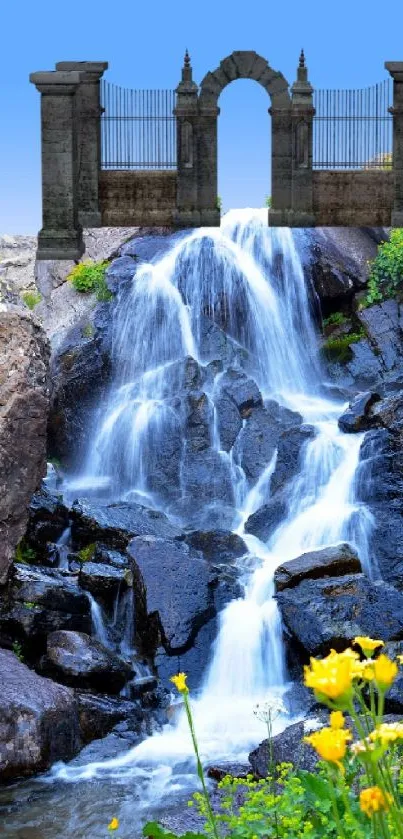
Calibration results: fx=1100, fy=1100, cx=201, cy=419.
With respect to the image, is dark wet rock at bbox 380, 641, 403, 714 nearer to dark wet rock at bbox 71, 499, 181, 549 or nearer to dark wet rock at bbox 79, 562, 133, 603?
dark wet rock at bbox 79, 562, 133, 603

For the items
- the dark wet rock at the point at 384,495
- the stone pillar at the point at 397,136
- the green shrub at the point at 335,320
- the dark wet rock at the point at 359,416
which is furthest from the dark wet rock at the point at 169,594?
the stone pillar at the point at 397,136

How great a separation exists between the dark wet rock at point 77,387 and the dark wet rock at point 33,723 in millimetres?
9063

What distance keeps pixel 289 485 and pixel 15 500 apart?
5610mm

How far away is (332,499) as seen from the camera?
58.9 feet

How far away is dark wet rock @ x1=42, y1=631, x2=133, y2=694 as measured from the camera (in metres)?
13.9

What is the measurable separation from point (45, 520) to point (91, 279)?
366 inches

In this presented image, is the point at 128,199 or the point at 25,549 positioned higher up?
the point at 128,199

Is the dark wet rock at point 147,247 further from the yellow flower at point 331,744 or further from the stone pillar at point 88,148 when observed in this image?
the yellow flower at point 331,744

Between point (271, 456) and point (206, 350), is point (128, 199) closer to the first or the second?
point (206, 350)

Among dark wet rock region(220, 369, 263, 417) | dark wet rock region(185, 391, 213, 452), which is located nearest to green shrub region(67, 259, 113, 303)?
dark wet rock region(220, 369, 263, 417)

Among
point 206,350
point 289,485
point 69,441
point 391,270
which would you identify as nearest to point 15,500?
point 289,485

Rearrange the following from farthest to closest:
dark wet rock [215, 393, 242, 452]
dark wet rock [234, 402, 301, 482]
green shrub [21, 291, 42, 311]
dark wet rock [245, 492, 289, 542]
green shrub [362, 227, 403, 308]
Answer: green shrub [21, 291, 42, 311], green shrub [362, 227, 403, 308], dark wet rock [215, 393, 242, 452], dark wet rock [234, 402, 301, 482], dark wet rock [245, 492, 289, 542]

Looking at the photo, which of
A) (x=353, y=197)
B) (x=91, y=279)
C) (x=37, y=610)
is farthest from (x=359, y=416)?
(x=353, y=197)

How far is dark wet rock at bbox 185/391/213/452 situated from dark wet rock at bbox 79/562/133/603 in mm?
5591
